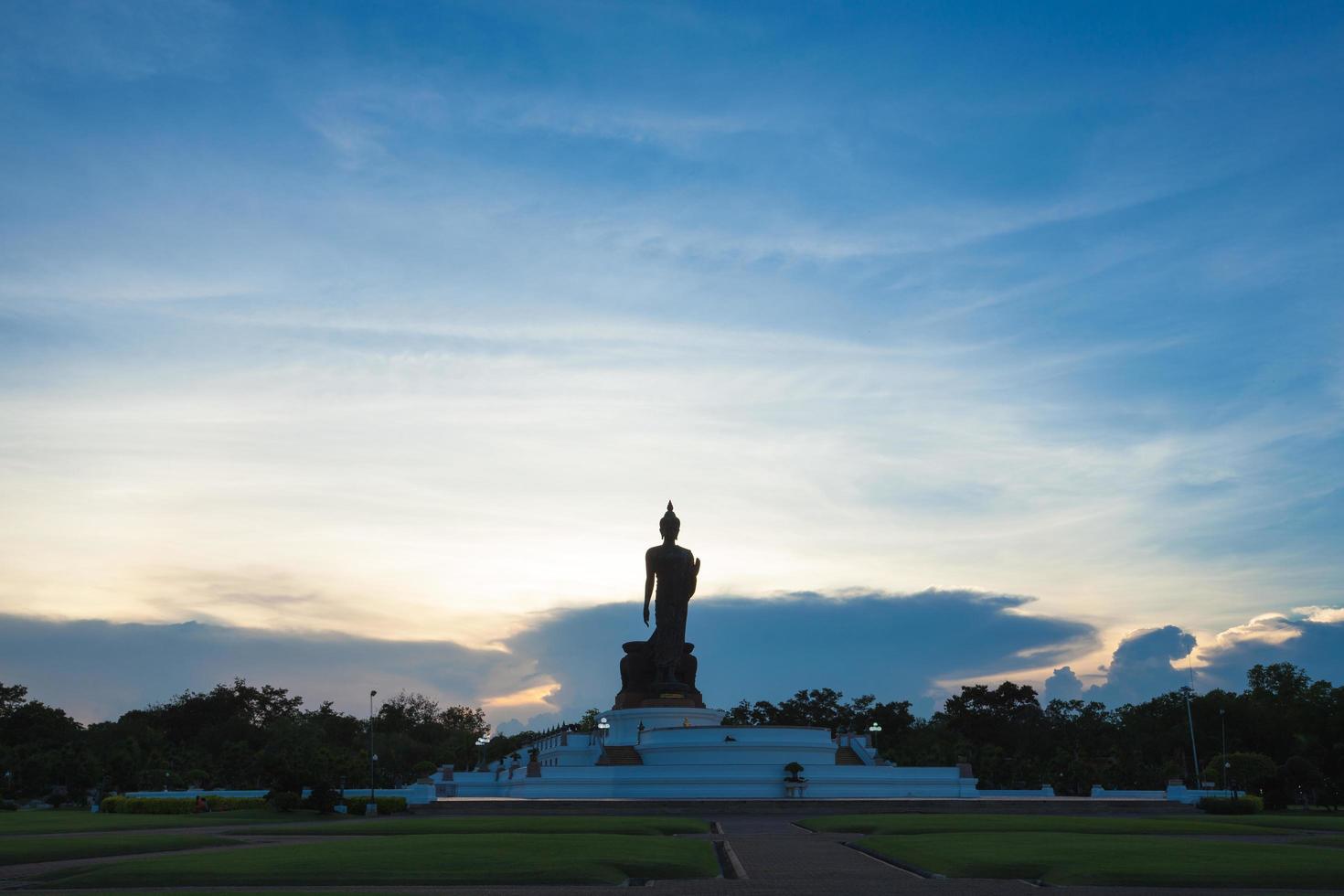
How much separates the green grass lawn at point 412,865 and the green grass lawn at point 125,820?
1200 centimetres

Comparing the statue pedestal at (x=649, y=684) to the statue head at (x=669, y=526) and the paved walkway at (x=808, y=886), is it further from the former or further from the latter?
the paved walkway at (x=808, y=886)

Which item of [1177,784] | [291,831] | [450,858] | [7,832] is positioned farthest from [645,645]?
[450,858]

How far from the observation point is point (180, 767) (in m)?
69.6

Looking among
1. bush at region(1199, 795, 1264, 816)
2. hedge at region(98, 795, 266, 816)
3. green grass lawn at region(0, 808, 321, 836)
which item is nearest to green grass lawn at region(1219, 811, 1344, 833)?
bush at region(1199, 795, 1264, 816)

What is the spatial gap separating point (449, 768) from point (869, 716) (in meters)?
49.4

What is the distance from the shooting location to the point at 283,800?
40.6 m

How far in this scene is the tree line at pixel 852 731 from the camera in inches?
2133

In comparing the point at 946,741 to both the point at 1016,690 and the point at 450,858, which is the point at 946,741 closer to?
the point at 1016,690

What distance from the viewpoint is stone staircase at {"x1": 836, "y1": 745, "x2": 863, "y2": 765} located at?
171ft

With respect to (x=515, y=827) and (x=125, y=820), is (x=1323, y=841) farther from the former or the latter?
(x=125, y=820)

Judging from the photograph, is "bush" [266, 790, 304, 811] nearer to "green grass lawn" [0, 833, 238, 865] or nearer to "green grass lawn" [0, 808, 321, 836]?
"green grass lawn" [0, 808, 321, 836]

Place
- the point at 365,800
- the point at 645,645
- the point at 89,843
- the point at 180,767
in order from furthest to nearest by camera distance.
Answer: the point at 180,767
the point at 645,645
the point at 365,800
the point at 89,843

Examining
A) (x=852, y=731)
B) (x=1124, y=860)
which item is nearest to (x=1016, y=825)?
(x=1124, y=860)

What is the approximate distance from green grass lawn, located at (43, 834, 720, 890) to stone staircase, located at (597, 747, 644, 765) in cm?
2417
